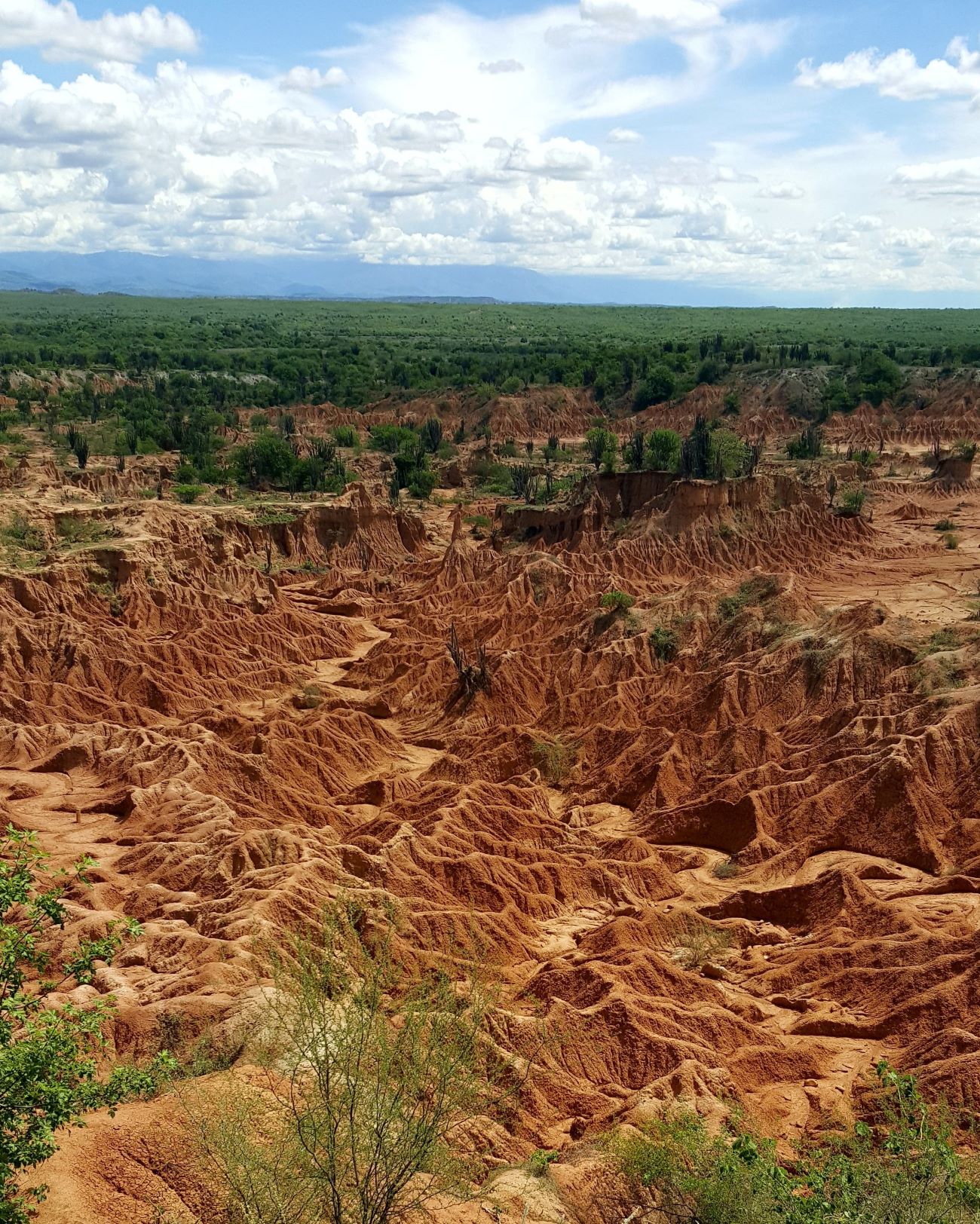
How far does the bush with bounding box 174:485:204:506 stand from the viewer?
69188 mm

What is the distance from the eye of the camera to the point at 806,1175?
635 inches

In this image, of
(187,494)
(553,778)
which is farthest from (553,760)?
(187,494)

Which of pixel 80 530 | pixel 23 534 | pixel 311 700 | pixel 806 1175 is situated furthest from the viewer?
pixel 80 530

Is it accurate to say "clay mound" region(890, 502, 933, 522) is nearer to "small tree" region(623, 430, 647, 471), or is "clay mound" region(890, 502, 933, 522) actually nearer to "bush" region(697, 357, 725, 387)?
"small tree" region(623, 430, 647, 471)

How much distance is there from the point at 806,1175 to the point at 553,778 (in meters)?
22.3

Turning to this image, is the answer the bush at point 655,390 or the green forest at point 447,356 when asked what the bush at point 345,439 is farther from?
the bush at point 655,390

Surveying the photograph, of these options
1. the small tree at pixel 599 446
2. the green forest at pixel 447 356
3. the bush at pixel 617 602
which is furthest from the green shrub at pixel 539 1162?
the green forest at pixel 447 356

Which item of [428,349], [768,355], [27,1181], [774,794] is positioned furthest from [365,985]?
[428,349]

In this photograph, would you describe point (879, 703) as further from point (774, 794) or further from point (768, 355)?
point (768, 355)

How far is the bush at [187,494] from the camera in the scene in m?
69.2

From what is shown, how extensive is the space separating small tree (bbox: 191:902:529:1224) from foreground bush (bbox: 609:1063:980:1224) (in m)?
2.97

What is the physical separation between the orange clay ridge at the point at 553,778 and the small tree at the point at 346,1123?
117 centimetres

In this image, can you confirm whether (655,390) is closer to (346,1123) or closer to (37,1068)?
(346,1123)

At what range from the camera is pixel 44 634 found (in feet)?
154
